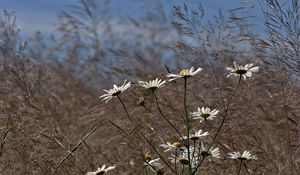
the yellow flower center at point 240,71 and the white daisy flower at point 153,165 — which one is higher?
the yellow flower center at point 240,71

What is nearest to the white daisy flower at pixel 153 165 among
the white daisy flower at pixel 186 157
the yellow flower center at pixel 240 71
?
the white daisy flower at pixel 186 157

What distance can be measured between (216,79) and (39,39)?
12.5 ft

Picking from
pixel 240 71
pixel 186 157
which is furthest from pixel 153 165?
pixel 240 71

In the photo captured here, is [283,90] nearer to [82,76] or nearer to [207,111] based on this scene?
[207,111]

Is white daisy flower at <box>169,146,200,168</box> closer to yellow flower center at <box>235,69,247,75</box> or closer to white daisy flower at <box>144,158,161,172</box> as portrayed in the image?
white daisy flower at <box>144,158,161,172</box>

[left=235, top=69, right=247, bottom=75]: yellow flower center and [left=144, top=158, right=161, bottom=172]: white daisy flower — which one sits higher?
[left=235, top=69, right=247, bottom=75]: yellow flower center

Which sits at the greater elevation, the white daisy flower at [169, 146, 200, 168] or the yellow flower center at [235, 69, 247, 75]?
the yellow flower center at [235, 69, 247, 75]

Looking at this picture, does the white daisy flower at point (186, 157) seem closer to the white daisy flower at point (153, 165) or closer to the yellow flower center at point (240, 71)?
the white daisy flower at point (153, 165)

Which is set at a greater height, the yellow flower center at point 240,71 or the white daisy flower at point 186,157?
the yellow flower center at point 240,71

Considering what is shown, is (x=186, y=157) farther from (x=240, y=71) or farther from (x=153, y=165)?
(x=240, y=71)

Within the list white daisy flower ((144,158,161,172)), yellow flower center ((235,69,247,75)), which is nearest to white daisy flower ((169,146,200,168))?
white daisy flower ((144,158,161,172))

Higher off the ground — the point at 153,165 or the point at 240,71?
the point at 240,71

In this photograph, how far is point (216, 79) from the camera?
97.9 inches

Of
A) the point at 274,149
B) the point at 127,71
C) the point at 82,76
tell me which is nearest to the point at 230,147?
the point at 274,149
